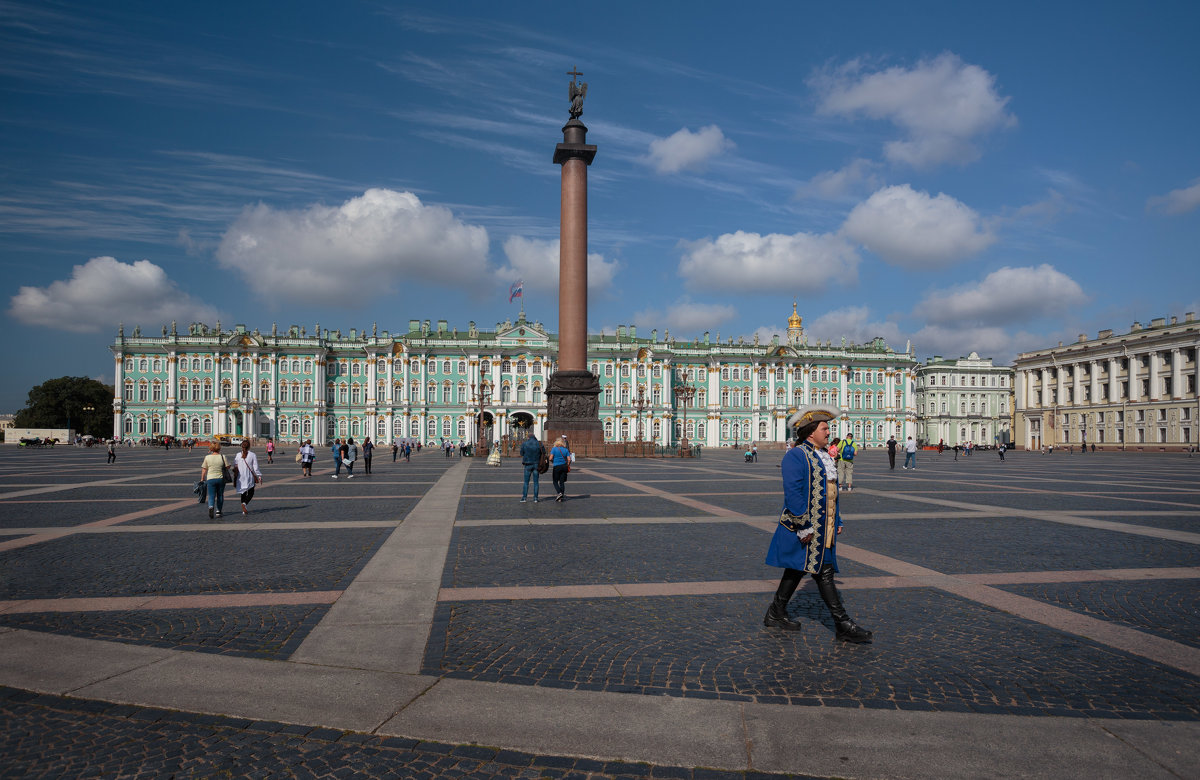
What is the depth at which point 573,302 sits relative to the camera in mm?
38531

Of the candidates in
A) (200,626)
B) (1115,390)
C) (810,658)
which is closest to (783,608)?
(810,658)

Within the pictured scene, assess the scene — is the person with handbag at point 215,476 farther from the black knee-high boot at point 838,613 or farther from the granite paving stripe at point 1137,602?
the granite paving stripe at point 1137,602

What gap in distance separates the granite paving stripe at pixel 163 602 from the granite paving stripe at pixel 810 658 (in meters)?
1.50

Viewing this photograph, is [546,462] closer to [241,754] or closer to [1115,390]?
[241,754]

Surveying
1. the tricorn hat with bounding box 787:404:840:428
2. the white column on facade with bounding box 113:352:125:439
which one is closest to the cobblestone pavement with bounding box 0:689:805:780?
the tricorn hat with bounding box 787:404:840:428

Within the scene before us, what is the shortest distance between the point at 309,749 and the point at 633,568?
510cm

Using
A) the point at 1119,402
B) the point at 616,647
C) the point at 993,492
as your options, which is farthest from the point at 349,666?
the point at 1119,402

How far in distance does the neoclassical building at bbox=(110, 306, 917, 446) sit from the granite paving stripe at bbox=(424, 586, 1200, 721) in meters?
79.4

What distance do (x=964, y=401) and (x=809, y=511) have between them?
121 metres

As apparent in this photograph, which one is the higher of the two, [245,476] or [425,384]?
[425,384]

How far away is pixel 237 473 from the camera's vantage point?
13.6m

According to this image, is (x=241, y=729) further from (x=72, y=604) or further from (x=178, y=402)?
(x=178, y=402)

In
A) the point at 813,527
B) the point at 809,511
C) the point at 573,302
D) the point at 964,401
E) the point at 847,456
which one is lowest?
the point at 847,456

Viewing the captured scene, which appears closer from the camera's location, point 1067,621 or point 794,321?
point 1067,621
